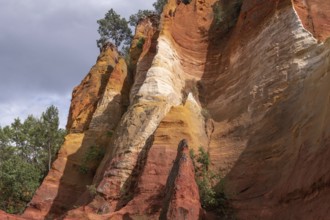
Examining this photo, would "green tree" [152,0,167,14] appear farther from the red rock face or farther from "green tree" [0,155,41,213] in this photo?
"green tree" [0,155,41,213]

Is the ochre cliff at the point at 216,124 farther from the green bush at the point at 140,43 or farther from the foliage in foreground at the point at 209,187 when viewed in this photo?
the green bush at the point at 140,43

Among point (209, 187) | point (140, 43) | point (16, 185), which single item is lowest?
point (209, 187)

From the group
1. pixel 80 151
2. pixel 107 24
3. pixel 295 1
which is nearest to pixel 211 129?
pixel 295 1

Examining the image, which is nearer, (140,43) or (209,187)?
(209,187)

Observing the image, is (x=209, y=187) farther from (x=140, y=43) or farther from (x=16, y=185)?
(x=140, y=43)

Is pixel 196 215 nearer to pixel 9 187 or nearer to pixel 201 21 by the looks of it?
pixel 201 21

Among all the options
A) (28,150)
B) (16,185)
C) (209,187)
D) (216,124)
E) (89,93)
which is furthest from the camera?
(28,150)

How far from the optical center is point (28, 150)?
122ft

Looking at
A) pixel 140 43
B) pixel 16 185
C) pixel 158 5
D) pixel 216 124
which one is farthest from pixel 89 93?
pixel 158 5

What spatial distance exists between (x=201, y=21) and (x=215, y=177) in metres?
13.7

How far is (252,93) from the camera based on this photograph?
2148cm

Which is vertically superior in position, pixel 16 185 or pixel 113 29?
pixel 113 29

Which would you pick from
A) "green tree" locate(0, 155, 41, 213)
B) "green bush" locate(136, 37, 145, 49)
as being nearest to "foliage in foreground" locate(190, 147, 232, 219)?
"green bush" locate(136, 37, 145, 49)

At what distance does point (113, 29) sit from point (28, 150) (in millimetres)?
17969
